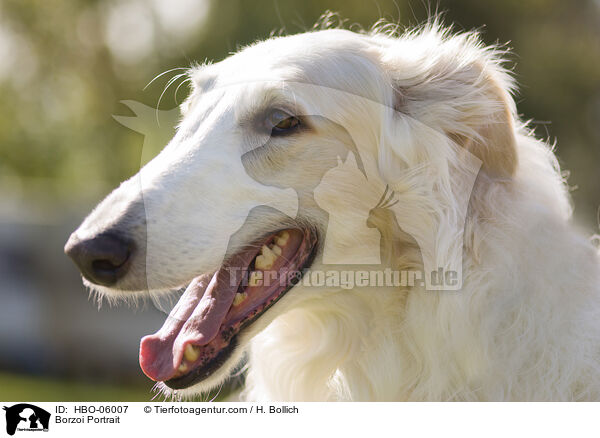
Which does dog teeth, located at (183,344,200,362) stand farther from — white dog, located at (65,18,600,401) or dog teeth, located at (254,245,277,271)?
dog teeth, located at (254,245,277,271)

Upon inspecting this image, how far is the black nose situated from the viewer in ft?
7.17

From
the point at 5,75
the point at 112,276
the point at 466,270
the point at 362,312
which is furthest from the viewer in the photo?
the point at 5,75

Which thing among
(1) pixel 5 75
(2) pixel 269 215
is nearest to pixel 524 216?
(2) pixel 269 215

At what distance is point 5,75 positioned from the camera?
11.1 metres

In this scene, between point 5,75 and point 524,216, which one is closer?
point 524,216

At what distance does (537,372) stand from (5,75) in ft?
36.1

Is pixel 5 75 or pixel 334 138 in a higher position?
pixel 5 75

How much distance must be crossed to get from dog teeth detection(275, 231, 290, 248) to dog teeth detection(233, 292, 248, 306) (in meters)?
0.25

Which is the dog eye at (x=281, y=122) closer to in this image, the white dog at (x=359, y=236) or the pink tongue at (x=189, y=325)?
the white dog at (x=359, y=236)

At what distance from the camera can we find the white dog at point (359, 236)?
7.72ft

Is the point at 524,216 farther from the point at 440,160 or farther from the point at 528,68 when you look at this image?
the point at 528,68
